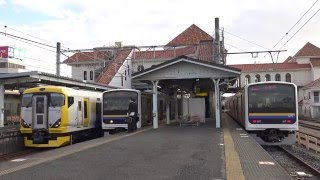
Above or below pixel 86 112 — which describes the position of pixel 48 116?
below

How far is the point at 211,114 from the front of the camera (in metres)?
46.7

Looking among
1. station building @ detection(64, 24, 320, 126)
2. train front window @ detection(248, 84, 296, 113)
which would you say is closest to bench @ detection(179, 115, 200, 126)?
station building @ detection(64, 24, 320, 126)

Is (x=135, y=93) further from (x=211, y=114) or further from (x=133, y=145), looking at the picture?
(x=211, y=114)

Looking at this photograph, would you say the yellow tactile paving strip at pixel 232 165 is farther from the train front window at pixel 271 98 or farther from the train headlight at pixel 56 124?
the train headlight at pixel 56 124

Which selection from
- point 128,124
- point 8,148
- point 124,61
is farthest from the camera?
point 124,61

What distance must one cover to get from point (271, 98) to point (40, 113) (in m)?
10.3

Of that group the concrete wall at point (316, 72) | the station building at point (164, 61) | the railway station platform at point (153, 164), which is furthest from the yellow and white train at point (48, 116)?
the concrete wall at point (316, 72)

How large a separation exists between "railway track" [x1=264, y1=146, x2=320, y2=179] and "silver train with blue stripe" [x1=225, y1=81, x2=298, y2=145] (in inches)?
29.1

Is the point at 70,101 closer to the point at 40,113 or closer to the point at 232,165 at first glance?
the point at 40,113

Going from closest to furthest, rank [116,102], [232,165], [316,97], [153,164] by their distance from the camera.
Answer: [232,165]
[153,164]
[116,102]
[316,97]

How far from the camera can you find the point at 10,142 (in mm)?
18031

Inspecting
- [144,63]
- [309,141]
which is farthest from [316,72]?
[309,141]

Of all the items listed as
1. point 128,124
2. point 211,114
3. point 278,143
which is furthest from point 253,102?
point 211,114

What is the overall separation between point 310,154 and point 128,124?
29.3 ft
